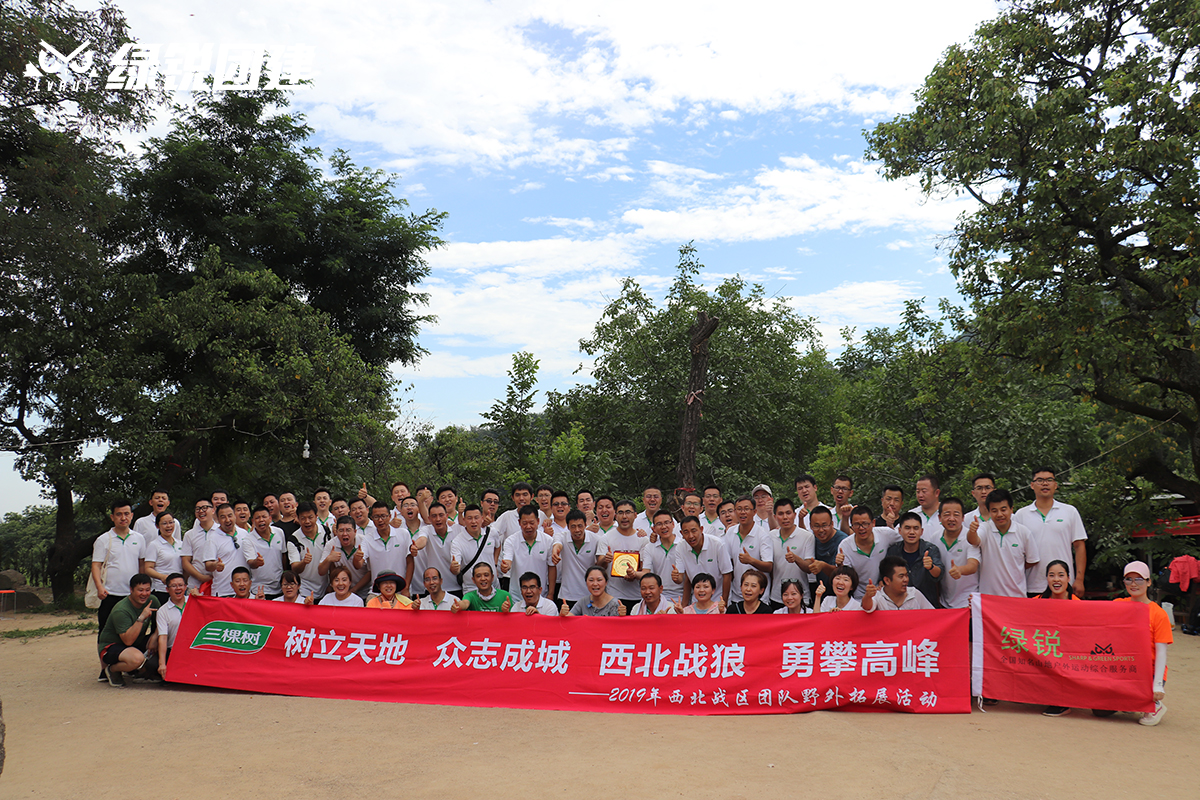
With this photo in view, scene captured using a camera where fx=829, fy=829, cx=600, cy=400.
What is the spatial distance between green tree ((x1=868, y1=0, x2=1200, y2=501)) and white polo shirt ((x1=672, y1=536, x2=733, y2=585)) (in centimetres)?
824

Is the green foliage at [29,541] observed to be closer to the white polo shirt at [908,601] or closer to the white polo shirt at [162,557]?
the white polo shirt at [162,557]

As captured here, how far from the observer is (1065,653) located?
6109 mm

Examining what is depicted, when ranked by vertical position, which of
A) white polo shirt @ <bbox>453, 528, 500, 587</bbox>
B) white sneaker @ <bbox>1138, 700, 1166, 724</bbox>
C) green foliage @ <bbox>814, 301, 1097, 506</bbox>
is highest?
green foliage @ <bbox>814, 301, 1097, 506</bbox>

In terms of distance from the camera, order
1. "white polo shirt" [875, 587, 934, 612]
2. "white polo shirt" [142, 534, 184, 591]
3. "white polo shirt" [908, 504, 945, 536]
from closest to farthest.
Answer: "white polo shirt" [875, 587, 934, 612], "white polo shirt" [908, 504, 945, 536], "white polo shirt" [142, 534, 184, 591]

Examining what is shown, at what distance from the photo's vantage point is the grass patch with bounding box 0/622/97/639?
12.9m

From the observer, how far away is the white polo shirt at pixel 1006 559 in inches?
262

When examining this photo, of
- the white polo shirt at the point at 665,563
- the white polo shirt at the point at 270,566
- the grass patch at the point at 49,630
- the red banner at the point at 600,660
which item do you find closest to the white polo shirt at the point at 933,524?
the red banner at the point at 600,660

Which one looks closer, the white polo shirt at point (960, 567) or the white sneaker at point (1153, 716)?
the white sneaker at point (1153, 716)

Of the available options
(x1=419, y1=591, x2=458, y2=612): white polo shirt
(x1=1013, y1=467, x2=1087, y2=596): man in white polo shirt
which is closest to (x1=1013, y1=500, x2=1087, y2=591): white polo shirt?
(x1=1013, y1=467, x2=1087, y2=596): man in white polo shirt

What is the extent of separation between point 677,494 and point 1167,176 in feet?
29.6

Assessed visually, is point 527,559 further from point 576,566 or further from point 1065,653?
point 1065,653

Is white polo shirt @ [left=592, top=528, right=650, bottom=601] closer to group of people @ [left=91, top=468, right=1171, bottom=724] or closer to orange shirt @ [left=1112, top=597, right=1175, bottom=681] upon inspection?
group of people @ [left=91, top=468, right=1171, bottom=724]

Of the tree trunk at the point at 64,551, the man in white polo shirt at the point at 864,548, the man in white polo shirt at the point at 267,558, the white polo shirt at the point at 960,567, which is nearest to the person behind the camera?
the white polo shirt at the point at 960,567

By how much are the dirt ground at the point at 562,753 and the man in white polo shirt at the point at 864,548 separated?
1219mm
